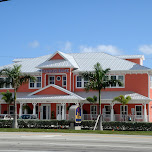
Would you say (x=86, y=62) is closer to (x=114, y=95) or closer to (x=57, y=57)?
(x=57, y=57)

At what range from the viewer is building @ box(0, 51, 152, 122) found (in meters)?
43.0

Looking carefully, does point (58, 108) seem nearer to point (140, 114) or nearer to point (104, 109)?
point (104, 109)

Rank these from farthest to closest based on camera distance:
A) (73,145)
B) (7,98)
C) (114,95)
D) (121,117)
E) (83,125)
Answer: (7,98) < (114,95) < (121,117) < (83,125) < (73,145)

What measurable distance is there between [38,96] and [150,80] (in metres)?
14.7

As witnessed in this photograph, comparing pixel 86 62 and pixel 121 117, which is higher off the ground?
pixel 86 62

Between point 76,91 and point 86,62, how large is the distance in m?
4.74

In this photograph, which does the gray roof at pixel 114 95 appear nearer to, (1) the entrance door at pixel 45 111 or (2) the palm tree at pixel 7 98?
(1) the entrance door at pixel 45 111

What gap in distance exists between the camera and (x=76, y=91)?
153 ft

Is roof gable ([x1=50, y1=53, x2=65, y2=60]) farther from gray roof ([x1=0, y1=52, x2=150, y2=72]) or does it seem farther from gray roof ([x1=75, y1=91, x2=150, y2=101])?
gray roof ([x1=75, y1=91, x2=150, y2=101])

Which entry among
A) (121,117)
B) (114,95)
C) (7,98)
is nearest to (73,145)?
(121,117)

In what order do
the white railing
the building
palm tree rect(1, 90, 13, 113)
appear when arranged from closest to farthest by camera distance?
the white railing
the building
palm tree rect(1, 90, 13, 113)

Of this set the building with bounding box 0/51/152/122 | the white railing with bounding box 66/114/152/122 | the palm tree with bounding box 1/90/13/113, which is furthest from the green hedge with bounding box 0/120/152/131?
the palm tree with bounding box 1/90/13/113

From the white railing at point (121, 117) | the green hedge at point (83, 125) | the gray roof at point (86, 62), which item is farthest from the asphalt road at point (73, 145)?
the gray roof at point (86, 62)

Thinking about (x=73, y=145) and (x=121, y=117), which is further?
(x=121, y=117)
